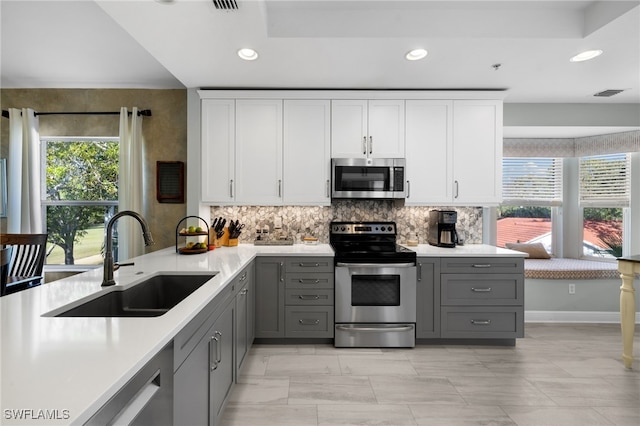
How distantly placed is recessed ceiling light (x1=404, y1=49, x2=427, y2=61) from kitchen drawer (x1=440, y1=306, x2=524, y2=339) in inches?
86.8

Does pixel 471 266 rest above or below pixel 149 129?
below

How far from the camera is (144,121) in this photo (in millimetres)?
3684

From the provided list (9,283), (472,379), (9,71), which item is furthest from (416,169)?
(9,71)

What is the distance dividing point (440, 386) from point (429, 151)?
2.15m

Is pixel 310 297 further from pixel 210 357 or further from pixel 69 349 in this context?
pixel 69 349

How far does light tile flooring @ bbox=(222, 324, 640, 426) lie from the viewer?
2061 mm

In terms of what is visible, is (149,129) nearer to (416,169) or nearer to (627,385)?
(416,169)

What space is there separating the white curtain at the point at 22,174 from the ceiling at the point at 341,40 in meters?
0.61

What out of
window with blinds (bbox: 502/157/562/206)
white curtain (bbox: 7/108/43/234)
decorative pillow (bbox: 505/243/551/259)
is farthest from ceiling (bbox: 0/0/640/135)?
decorative pillow (bbox: 505/243/551/259)

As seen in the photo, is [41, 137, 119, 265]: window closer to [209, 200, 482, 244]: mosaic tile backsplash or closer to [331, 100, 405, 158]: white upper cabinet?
[209, 200, 482, 244]: mosaic tile backsplash

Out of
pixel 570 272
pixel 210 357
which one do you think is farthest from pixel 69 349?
pixel 570 272

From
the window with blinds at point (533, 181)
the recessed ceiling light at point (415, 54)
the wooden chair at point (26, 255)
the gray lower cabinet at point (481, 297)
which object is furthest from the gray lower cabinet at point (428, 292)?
the wooden chair at point (26, 255)

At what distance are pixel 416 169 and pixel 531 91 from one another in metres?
1.41

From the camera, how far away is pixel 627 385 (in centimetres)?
244
